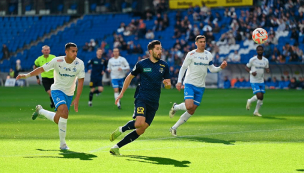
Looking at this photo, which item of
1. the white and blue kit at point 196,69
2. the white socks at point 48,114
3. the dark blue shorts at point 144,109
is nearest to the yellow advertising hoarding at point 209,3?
the white and blue kit at point 196,69

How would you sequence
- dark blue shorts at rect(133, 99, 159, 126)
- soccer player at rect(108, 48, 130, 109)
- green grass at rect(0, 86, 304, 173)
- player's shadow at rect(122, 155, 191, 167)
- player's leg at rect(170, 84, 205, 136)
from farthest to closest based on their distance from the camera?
soccer player at rect(108, 48, 130, 109)
player's leg at rect(170, 84, 205, 136)
dark blue shorts at rect(133, 99, 159, 126)
player's shadow at rect(122, 155, 191, 167)
green grass at rect(0, 86, 304, 173)

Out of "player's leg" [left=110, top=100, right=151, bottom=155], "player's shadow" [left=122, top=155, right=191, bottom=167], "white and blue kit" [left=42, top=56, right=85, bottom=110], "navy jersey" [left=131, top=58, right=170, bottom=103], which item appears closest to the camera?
"player's shadow" [left=122, top=155, right=191, bottom=167]

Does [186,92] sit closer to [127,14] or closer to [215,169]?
[215,169]

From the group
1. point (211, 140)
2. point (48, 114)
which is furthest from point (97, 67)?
point (211, 140)

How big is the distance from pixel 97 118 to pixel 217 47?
25172 millimetres

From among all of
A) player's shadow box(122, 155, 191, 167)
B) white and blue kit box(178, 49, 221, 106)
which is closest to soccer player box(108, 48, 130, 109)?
white and blue kit box(178, 49, 221, 106)

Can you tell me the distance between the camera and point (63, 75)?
35.8ft

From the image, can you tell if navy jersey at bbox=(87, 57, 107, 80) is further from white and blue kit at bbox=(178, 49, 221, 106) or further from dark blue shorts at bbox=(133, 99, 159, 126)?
dark blue shorts at bbox=(133, 99, 159, 126)

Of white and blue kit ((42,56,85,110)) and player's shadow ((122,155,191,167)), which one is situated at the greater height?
white and blue kit ((42,56,85,110))

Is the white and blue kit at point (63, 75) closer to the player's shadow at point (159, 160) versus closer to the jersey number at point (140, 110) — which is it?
the jersey number at point (140, 110)

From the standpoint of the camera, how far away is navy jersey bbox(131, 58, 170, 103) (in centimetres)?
978

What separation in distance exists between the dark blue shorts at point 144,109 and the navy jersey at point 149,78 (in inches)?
3.2

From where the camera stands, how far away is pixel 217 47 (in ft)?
135

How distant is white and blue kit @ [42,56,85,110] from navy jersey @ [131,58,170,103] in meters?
1.68
